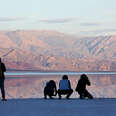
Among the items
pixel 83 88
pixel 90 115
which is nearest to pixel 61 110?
pixel 90 115

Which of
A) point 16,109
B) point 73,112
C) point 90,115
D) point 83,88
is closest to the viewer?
point 90,115

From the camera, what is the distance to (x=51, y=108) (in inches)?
Result: 694

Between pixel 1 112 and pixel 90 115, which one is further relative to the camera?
pixel 1 112

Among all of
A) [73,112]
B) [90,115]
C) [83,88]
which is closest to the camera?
[90,115]

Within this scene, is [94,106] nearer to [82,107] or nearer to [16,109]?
[82,107]

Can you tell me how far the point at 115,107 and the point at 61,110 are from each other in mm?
2153

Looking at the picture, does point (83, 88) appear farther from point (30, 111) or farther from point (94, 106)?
point (30, 111)

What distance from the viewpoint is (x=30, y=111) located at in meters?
16.6

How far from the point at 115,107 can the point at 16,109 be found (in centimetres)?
345

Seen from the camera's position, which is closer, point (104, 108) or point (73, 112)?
point (73, 112)

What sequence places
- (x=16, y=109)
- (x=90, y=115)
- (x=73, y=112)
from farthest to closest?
1. (x=16, y=109)
2. (x=73, y=112)
3. (x=90, y=115)

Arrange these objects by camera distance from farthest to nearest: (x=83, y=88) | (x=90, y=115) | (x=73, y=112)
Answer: (x=83, y=88) → (x=73, y=112) → (x=90, y=115)

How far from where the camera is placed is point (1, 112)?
16.3m

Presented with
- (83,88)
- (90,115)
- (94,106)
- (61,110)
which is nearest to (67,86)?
(83,88)
